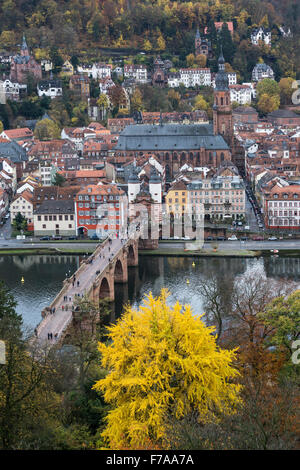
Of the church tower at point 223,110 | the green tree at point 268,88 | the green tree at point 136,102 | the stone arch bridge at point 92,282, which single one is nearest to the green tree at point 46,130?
the green tree at point 136,102

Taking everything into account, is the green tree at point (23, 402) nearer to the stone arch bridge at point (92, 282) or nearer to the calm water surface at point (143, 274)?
the stone arch bridge at point (92, 282)

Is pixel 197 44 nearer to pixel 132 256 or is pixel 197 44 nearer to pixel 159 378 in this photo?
pixel 132 256

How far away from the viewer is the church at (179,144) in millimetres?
67500

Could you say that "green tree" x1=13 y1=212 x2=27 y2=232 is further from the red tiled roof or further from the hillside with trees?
the hillside with trees

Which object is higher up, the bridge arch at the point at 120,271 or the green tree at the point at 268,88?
the green tree at the point at 268,88

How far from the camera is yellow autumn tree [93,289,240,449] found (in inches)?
719

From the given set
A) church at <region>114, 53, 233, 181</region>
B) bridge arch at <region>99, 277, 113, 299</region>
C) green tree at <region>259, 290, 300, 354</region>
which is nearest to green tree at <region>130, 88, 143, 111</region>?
church at <region>114, 53, 233, 181</region>

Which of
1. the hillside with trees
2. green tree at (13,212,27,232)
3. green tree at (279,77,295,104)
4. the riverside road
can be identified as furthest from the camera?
the hillside with trees

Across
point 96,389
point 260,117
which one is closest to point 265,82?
point 260,117

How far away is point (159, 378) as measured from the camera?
1878 centimetres

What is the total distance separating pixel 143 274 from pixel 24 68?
175ft

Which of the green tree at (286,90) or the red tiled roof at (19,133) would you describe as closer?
the red tiled roof at (19,133)

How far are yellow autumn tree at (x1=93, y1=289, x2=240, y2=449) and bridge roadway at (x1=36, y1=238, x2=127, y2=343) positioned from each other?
733 centimetres

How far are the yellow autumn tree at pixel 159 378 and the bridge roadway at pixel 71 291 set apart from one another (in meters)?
7.33
